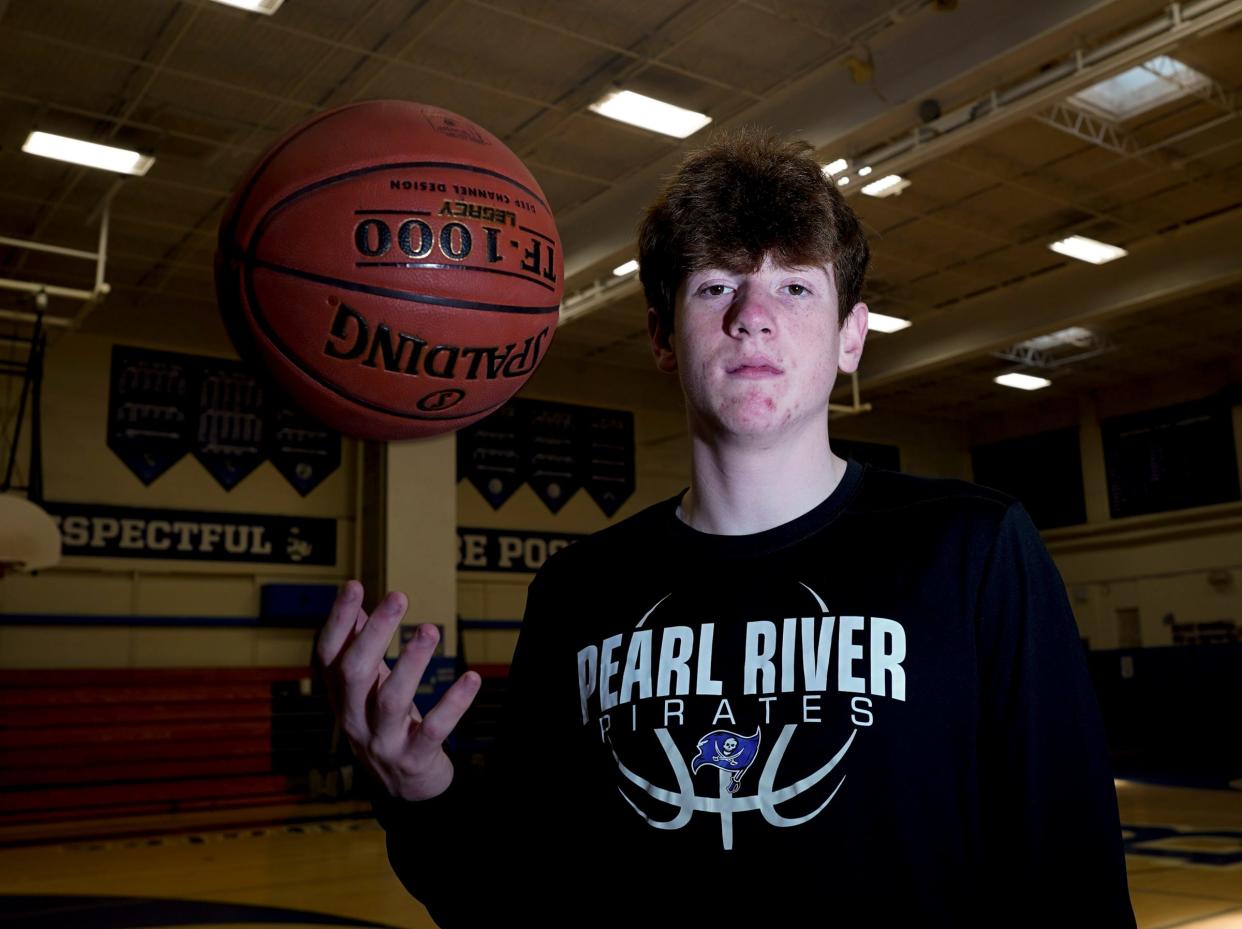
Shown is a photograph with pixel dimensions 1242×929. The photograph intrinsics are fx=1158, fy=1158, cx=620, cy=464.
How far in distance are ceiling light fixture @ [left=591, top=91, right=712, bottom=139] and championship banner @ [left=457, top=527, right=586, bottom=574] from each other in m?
5.92

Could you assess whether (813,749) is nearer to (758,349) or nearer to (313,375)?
(758,349)

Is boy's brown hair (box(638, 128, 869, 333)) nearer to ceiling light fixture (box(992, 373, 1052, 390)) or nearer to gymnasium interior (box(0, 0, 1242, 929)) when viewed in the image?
gymnasium interior (box(0, 0, 1242, 929))

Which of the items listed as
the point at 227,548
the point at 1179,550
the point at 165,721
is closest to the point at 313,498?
the point at 227,548

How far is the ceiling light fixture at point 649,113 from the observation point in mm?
7754

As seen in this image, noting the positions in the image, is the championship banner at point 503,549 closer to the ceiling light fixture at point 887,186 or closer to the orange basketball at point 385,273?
the ceiling light fixture at point 887,186

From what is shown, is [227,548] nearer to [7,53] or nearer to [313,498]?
[313,498]

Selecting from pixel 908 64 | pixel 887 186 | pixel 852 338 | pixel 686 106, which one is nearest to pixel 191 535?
pixel 686 106

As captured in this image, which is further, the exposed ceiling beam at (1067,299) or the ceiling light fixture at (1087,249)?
the ceiling light fixture at (1087,249)

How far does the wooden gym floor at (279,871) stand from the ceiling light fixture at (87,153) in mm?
4722

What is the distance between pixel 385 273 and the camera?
1.92 meters

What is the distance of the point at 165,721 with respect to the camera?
1048cm

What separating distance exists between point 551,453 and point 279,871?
7809 mm

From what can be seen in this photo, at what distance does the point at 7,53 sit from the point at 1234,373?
1345 cm

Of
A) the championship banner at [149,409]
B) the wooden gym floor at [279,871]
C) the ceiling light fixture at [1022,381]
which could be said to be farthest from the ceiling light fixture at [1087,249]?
the championship banner at [149,409]
